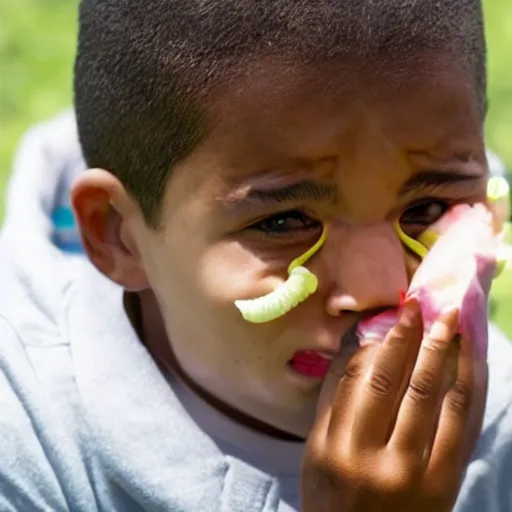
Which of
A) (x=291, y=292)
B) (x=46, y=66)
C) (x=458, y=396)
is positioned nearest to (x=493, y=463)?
(x=458, y=396)

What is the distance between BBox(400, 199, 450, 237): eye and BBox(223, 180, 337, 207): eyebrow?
0.28 ft

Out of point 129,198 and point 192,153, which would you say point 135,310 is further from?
point 192,153

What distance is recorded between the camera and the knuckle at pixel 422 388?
97 centimetres

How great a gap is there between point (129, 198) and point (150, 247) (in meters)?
0.05

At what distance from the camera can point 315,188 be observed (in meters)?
1.01

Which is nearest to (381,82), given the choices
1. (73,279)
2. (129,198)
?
(129,198)

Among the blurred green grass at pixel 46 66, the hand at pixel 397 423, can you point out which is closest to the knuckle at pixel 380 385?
the hand at pixel 397 423

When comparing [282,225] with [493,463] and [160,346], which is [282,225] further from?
[493,463]

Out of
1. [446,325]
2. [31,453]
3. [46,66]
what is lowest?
[31,453]

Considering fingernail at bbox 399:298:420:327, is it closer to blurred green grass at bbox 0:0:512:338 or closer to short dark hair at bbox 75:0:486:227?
short dark hair at bbox 75:0:486:227

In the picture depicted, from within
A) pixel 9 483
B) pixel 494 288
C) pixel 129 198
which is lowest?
pixel 9 483

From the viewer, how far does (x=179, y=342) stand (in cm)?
120

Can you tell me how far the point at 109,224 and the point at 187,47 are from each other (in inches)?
9.6

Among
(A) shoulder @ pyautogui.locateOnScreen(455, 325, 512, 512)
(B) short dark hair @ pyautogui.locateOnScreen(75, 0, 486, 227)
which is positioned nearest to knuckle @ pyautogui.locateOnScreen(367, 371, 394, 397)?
(B) short dark hair @ pyautogui.locateOnScreen(75, 0, 486, 227)
